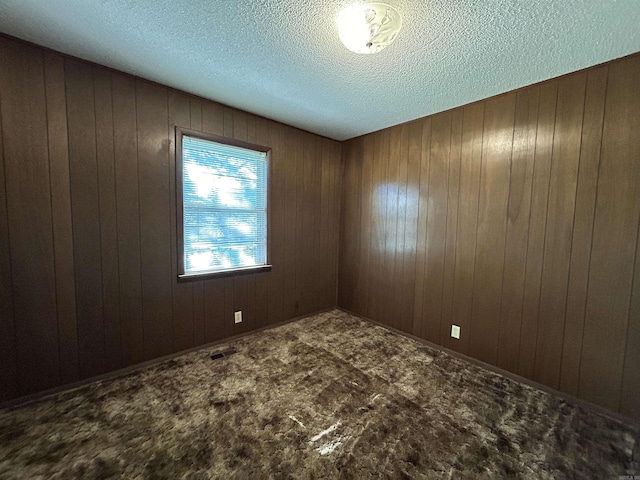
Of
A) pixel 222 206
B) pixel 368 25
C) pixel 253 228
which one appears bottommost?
pixel 253 228

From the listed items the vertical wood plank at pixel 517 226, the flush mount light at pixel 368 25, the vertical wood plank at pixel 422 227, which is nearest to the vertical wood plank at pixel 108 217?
the flush mount light at pixel 368 25

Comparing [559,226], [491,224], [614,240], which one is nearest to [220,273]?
[491,224]

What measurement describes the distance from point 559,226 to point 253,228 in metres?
2.78

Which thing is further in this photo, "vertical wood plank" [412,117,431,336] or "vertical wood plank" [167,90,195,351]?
"vertical wood plank" [412,117,431,336]

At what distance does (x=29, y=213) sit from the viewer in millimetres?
1749

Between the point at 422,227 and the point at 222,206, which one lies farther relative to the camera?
the point at 422,227

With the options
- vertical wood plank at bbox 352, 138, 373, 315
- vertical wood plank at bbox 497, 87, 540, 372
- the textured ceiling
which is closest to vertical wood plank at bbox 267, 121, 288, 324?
the textured ceiling

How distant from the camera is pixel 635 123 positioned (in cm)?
167

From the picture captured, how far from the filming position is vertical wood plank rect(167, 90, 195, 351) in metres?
2.28

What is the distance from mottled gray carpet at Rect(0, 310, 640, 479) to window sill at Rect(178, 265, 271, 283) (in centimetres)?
75

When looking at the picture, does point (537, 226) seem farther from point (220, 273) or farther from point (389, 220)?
point (220, 273)

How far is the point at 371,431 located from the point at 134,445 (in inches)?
54.5

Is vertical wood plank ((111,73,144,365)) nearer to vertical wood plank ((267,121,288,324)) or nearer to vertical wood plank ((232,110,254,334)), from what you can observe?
vertical wood plank ((232,110,254,334))

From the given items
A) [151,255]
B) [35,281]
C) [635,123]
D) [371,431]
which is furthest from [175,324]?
[635,123]
